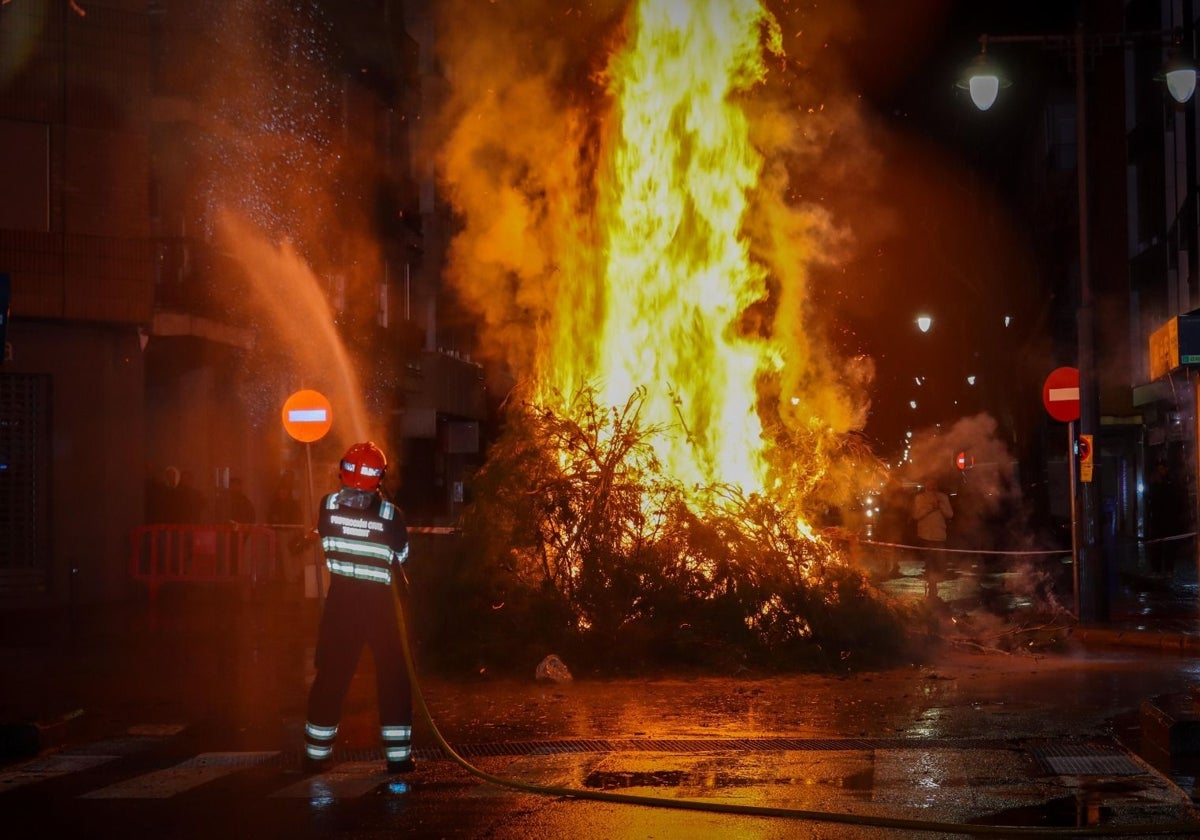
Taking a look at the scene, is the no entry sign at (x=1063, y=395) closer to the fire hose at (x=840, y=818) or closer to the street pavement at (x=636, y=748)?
the street pavement at (x=636, y=748)

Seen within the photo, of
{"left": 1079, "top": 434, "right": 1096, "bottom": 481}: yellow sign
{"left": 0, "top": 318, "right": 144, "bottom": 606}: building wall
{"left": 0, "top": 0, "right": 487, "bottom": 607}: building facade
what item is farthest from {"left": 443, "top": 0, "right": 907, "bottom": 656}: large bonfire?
{"left": 0, "top": 318, "right": 144, "bottom": 606}: building wall

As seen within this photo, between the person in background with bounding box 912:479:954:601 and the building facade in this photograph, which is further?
the person in background with bounding box 912:479:954:601

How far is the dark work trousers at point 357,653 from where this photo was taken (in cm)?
780

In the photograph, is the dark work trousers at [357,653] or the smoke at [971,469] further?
the smoke at [971,469]

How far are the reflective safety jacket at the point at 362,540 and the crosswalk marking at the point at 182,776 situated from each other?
126 centimetres

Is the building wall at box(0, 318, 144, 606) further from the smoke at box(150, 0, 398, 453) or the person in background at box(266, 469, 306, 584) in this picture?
the smoke at box(150, 0, 398, 453)

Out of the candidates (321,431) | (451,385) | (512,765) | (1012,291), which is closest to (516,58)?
(321,431)

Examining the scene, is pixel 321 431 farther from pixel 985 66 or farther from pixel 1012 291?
pixel 1012 291

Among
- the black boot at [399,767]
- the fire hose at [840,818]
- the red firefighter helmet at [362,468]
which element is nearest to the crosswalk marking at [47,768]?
the black boot at [399,767]

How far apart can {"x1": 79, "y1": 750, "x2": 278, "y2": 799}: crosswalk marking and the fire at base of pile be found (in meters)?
3.62

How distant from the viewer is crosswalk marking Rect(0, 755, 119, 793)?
26.2ft

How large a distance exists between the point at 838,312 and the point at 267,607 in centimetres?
846

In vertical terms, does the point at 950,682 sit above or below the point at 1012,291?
below

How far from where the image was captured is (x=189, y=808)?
7008 millimetres
